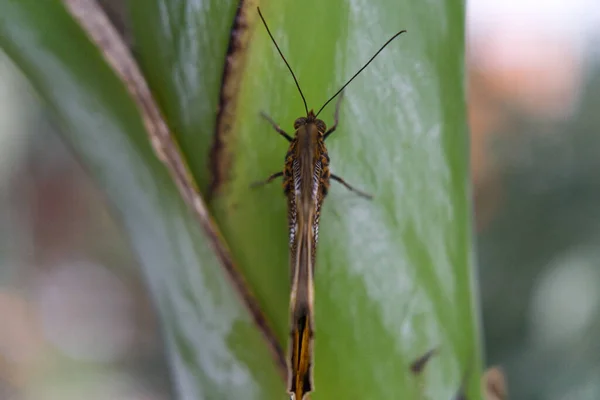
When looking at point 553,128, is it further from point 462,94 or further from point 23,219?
point 23,219

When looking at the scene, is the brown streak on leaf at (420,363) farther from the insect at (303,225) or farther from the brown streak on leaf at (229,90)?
the brown streak on leaf at (229,90)

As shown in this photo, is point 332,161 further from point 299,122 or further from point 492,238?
point 492,238

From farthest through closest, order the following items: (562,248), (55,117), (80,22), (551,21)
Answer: (551,21) < (562,248) < (55,117) < (80,22)

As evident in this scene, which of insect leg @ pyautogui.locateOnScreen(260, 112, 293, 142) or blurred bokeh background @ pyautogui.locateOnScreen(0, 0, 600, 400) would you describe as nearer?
insect leg @ pyautogui.locateOnScreen(260, 112, 293, 142)

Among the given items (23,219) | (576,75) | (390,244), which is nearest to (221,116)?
(390,244)

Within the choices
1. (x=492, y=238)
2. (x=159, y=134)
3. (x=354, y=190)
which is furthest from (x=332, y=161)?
(x=492, y=238)

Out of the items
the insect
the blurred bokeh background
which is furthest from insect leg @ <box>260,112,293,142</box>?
the blurred bokeh background

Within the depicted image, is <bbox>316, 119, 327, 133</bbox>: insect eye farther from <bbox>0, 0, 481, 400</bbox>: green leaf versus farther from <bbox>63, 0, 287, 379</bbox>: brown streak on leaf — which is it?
<bbox>63, 0, 287, 379</bbox>: brown streak on leaf
